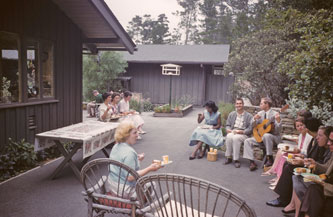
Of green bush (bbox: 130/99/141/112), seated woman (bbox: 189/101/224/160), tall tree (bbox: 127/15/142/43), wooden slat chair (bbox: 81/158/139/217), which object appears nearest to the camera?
wooden slat chair (bbox: 81/158/139/217)

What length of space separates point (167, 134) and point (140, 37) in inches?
1676

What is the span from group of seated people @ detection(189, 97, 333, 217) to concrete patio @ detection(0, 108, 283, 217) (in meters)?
0.25

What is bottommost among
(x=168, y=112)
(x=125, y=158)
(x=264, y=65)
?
(x=168, y=112)

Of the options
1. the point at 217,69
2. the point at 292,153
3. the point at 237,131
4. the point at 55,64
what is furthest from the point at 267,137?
the point at 217,69

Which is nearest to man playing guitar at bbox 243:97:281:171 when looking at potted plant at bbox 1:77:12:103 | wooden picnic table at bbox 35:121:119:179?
wooden picnic table at bbox 35:121:119:179

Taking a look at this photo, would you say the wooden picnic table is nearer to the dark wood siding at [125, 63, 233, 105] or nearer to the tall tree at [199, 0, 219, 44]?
the dark wood siding at [125, 63, 233, 105]

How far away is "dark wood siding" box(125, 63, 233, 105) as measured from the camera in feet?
60.1

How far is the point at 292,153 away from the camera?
455 centimetres

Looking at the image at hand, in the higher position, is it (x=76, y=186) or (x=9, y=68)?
(x=9, y=68)

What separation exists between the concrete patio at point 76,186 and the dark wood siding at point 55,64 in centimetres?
107

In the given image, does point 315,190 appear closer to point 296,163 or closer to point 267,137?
point 296,163

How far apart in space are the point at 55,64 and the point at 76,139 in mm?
3225

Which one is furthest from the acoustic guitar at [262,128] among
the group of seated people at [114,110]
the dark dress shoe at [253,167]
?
the group of seated people at [114,110]

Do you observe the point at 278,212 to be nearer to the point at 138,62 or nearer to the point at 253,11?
the point at 138,62
